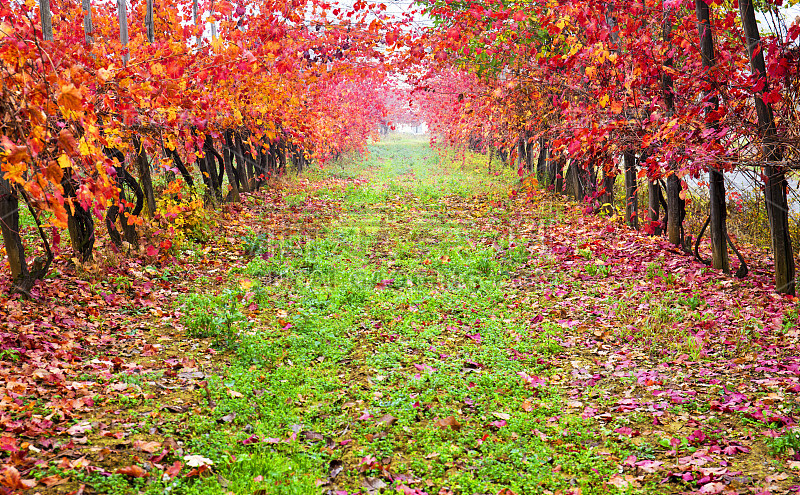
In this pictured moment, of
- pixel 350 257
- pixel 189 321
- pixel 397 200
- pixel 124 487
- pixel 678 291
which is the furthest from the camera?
pixel 397 200

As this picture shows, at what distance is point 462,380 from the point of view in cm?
549

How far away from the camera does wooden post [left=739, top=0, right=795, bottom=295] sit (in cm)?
661

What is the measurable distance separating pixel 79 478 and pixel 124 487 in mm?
280

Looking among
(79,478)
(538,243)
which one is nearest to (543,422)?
(79,478)

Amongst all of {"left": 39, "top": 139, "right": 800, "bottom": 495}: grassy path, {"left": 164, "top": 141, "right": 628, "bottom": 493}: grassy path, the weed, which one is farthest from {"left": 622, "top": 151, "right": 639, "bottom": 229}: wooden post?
the weed

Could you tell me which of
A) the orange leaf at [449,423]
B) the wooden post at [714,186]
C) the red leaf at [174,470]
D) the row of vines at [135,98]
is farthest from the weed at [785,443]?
the row of vines at [135,98]

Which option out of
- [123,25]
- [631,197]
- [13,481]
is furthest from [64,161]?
[631,197]

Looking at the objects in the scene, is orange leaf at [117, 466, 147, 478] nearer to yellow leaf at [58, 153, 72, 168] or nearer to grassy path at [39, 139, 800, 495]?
grassy path at [39, 139, 800, 495]

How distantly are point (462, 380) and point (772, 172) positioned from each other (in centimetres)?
471

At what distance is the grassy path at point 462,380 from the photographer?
3.89 m

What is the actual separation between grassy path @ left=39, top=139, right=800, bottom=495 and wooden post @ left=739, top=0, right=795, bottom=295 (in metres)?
0.34

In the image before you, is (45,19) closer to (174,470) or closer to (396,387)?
(174,470)

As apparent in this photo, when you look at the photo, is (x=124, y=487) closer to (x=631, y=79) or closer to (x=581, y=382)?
(x=581, y=382)

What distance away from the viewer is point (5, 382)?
4469 millimetres
